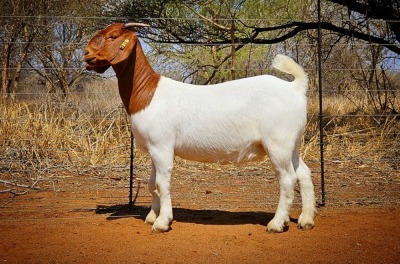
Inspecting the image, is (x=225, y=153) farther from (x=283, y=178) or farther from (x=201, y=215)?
(x=201, y=215)

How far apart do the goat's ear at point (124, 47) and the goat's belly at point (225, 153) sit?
995 mm

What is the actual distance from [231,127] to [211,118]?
21 cm

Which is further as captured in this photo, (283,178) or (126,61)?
(126,61)

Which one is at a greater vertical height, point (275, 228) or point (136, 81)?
point (136, 81)

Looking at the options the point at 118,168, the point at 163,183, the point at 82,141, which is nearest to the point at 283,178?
the point at 163,183

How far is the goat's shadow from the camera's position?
181 inches

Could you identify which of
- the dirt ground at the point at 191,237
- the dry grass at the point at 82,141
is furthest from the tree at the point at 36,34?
the dirt ground at the point at 191,237

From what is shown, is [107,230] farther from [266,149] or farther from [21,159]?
[21,159]

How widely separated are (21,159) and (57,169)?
609 millimetres

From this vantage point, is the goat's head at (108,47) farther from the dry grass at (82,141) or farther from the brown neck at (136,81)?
the dry grass at (82,141)

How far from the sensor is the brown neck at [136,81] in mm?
4277

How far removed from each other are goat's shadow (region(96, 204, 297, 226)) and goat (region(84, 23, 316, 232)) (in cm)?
48

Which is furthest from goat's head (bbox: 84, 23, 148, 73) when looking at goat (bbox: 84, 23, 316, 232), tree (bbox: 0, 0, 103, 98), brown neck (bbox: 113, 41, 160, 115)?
tree (bbox: 0, 0, 103, 98)

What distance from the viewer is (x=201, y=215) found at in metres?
4.89
